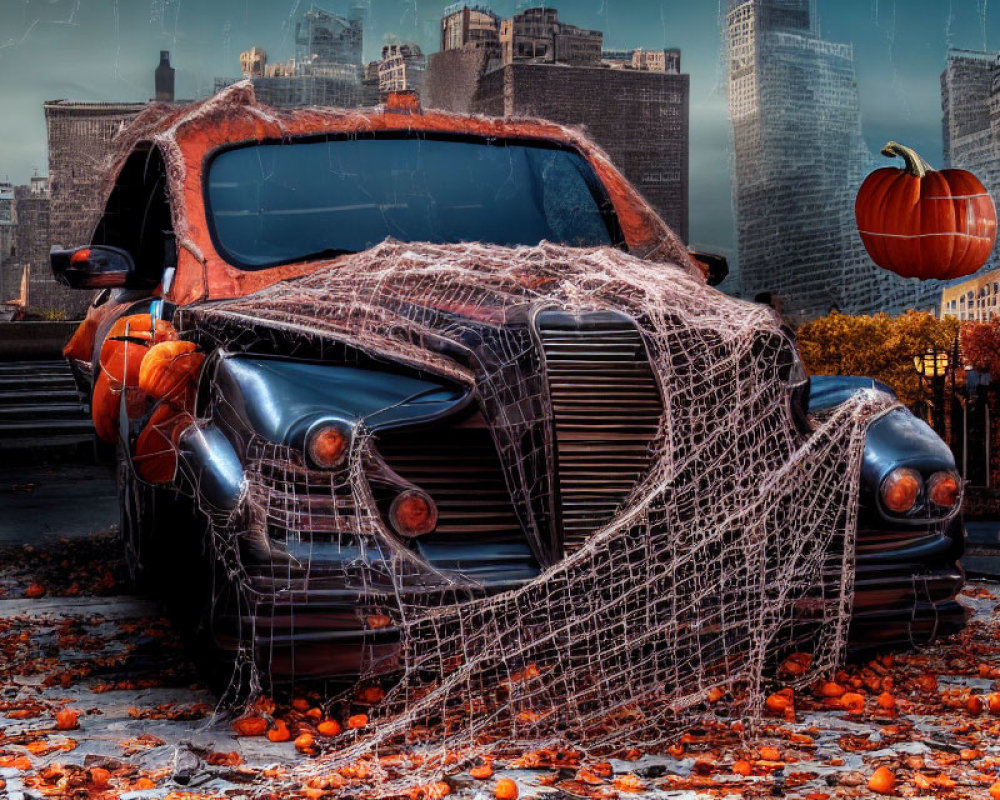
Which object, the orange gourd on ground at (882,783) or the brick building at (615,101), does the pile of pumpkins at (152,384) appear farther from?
the brick building at (615,101)

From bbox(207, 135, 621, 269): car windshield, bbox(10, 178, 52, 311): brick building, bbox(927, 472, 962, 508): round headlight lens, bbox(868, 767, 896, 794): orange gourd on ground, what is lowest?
bbox(868, 767, 896, 794): orange gourd on ground

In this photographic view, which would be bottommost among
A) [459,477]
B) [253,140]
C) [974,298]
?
[459,477]

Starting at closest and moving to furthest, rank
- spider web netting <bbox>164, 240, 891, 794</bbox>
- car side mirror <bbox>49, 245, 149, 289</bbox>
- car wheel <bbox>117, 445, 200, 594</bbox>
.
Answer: spider web netting <bbox>164, 240, 891, 794</bbox> → car wheel <bbox>117, 445, 200, 594</bbox> → car side mirror <bbox>49, 245, 149, 289</bbox>

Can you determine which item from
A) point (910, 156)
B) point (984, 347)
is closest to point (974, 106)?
point (984, 347)

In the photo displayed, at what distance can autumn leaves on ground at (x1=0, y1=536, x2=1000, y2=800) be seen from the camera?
3.88 metres

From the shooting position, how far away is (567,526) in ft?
14.2

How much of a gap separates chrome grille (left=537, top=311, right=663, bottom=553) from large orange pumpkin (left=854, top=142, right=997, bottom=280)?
1020cm

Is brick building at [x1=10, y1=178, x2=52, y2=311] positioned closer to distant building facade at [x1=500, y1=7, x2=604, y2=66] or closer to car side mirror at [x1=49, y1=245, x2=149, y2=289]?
distant building facade at [x1=500, y1=7, x2=604, y2=66]

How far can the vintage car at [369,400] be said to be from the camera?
4156 mm

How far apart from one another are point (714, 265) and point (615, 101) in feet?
352

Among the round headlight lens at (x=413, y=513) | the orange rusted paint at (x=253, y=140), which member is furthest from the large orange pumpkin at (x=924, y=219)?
the round headlight lens at (x=413, y=513)

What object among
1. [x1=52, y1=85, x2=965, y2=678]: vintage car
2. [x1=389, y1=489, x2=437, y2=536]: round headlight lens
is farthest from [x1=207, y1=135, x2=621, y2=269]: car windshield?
[x1=389, y1=489, x2=437, y2=536]: round headlight lens

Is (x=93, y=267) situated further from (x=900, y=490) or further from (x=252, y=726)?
(x=900, y=490)

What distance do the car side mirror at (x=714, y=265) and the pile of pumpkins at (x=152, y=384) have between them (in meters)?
2.52
